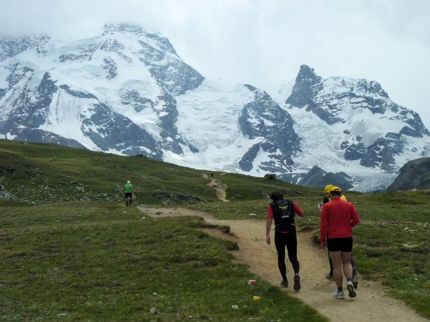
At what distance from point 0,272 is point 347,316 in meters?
19.6

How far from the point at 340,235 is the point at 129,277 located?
11.5 meters

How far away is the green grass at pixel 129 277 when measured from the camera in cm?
2414

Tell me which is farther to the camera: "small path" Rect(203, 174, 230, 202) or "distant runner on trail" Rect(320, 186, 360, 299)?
"small path" Rect(203, 174, 230, 202)

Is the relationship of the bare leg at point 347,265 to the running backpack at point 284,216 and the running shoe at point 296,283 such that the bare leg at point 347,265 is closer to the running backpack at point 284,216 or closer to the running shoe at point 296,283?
the running shoe at point 296,283

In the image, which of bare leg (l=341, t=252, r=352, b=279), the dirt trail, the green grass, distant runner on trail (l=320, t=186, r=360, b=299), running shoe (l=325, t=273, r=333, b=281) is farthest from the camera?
running shoe (l=325, t=273, r=333, b=281)

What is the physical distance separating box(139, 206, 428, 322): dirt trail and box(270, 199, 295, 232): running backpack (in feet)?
9.05

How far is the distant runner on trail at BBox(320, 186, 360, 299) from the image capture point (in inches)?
958

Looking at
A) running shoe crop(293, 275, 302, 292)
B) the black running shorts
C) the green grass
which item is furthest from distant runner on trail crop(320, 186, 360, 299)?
the green grass

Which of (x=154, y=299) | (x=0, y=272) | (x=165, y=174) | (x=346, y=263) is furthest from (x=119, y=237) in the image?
(x=165, y=174)

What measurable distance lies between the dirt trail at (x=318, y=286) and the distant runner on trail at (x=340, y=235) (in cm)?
84

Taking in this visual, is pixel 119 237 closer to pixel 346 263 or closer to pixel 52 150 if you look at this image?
pixel 346 263

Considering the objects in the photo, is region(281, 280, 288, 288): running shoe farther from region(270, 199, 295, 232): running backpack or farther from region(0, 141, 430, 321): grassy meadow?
region(270, 199, 295, 232): running backpack

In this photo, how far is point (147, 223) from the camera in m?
44.2

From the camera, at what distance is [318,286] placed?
89.4ft
